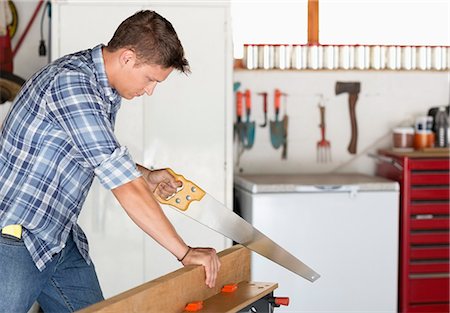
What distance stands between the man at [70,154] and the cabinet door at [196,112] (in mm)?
1832

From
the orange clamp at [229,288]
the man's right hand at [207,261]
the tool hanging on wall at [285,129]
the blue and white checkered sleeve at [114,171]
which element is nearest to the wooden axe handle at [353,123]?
the tool hanging on wall at [285,129]

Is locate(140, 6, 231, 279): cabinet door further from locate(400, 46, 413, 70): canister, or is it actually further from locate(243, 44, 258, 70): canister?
locate(400, 46, 413, 70): canister

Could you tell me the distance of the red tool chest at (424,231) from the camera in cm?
482

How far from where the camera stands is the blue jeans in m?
2.52

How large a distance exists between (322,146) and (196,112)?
1.15m

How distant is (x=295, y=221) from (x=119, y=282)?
3.19ft

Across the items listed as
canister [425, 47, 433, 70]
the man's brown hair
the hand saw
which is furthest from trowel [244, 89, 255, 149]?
the man's brown hair

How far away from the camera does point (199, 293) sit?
7.90 ft

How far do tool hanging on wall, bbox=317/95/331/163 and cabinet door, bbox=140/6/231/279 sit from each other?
1.01 m

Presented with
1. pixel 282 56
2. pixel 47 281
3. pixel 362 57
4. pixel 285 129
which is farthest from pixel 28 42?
pixel 47 281

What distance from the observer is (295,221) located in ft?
15.0

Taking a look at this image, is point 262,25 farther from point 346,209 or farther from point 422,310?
point 422,310

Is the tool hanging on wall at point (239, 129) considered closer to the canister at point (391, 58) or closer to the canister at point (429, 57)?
the canister at point (391, 58)

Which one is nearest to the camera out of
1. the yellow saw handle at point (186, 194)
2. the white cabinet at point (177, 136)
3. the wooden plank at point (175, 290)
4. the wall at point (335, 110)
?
the wooden plank at point (175, 290)
